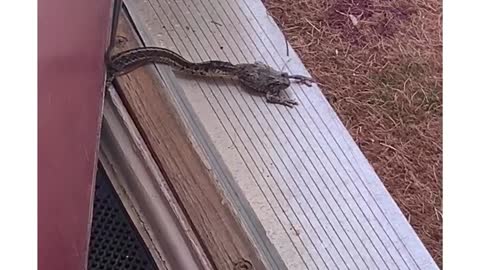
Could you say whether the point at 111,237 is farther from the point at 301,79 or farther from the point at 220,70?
the point at 301,79

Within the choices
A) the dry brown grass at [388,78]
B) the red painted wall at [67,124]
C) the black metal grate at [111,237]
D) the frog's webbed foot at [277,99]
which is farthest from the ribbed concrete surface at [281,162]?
the dry brown grass at [388,78]

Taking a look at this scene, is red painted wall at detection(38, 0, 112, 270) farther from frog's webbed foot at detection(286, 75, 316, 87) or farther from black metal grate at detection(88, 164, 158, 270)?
frog's webbed foot at detection(286, 75, 316, 87)

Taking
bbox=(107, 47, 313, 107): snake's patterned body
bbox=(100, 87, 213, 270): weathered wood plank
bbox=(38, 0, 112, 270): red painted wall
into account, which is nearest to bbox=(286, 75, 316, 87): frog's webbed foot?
bbox=(107, 47, 313, 107): snake's patterned body

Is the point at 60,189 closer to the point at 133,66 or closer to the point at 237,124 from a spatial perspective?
the point at 133,66

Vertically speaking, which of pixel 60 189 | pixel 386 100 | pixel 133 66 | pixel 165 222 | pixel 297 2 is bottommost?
pixel 386 100

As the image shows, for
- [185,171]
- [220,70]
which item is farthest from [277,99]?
[185,171]
